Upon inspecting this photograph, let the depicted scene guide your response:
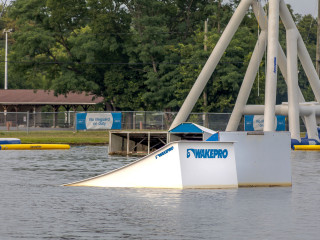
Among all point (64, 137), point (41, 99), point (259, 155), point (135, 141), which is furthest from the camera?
point (41, 99)

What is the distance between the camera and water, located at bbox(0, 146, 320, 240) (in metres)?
15.1

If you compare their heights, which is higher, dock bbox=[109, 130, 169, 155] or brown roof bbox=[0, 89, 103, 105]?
brown roof bbox=[0, 89, 103, 105]

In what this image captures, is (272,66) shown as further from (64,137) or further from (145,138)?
(64,137)

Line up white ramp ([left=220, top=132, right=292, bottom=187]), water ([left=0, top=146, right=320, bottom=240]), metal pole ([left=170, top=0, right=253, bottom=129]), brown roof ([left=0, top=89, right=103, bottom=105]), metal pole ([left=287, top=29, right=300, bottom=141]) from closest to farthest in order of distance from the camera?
water ([left=0, top=146, right=320, bottom=240]) < white ramp ([left=220, top=132, right=292, bottom=187]) < metal pole ([left=170, top=0, right=253, bottom=129]) < metal pole ([left=287, top=29, right=300, bottom=141]) < brown roof ([left=0, top=89, right=103, bottom=105])

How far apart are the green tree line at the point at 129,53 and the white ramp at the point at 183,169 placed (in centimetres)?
4819

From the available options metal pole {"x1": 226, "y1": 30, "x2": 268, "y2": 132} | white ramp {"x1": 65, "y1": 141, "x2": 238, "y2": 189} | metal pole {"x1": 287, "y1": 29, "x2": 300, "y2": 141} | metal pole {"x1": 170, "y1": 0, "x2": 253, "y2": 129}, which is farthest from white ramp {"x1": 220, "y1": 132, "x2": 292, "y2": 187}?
metal pole {"x1": 226, "y1": 30, "x2": 268, "y2": 132}

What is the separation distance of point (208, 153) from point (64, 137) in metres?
38.2

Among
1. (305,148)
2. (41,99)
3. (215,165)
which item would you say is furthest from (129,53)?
(215,165)

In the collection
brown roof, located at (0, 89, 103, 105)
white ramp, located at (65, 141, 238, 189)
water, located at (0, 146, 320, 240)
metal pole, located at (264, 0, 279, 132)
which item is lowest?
water, located at (0, 146, 320, 240)

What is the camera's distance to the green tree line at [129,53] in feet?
240

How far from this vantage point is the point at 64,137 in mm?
59344

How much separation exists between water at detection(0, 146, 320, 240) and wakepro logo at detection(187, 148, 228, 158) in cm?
106

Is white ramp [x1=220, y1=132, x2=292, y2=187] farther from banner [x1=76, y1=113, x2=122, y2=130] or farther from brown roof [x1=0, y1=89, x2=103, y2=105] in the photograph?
brown roof [x1=0, y1=89, x2=103, y2=105]

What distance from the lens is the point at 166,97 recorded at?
75688 mm
